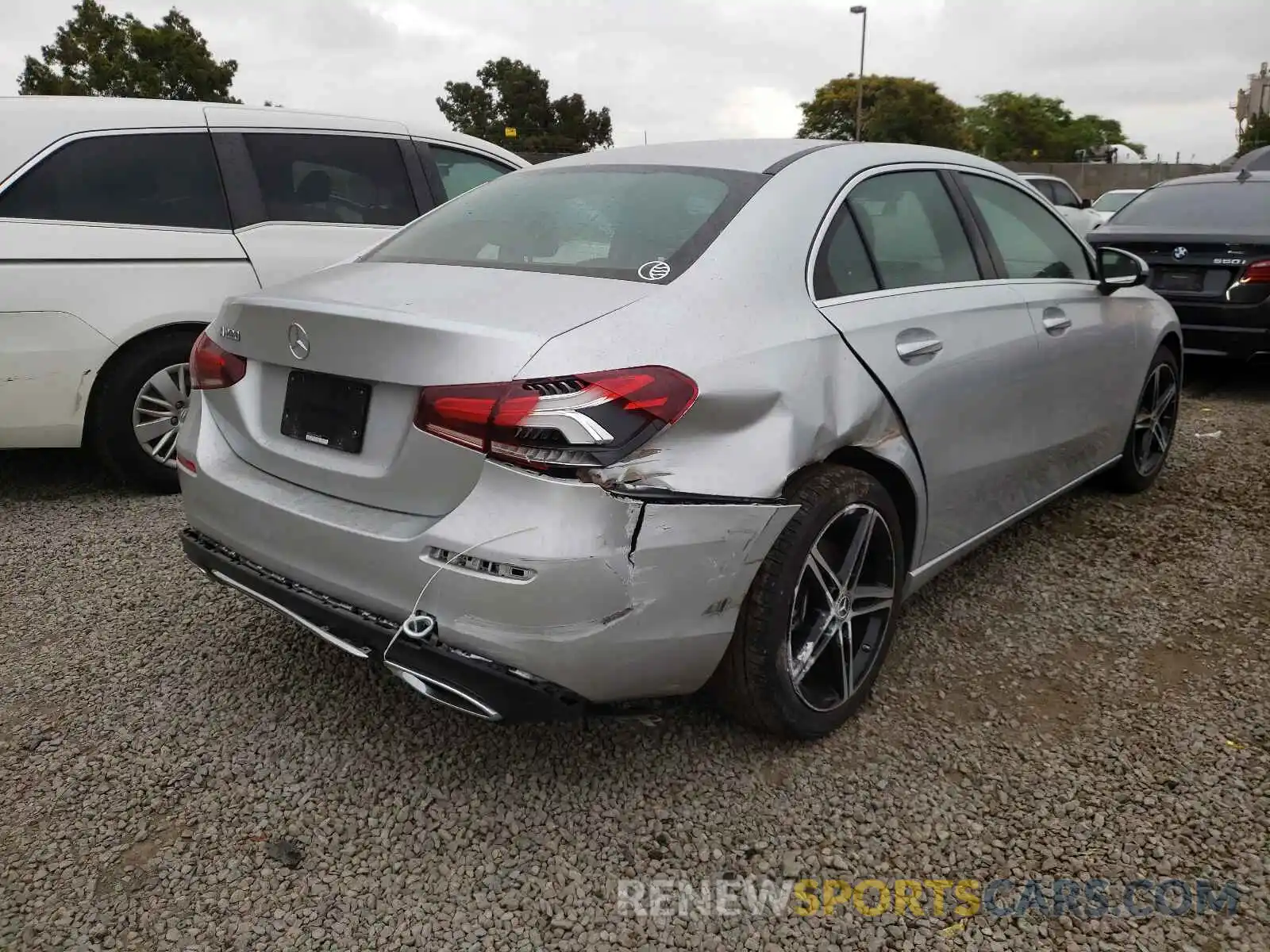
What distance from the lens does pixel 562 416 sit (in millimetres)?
1996

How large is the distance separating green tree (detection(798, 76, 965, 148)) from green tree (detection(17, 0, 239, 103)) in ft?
97.2

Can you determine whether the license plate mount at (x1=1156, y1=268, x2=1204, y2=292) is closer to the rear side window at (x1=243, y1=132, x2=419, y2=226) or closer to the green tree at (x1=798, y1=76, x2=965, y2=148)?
the rear side window at (x1=243, y1=132, x2=419, y2=226)

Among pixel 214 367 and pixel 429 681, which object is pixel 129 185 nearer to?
pixel 214 367

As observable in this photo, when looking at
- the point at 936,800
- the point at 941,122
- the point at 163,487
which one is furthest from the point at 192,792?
the point at 941,122

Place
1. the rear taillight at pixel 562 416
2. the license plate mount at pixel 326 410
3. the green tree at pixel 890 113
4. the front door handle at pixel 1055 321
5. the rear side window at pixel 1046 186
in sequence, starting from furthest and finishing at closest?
the green tree at pixel 890 113
the rear side window at pixel 1046 186
the front door handle at pixel 1055 321
the license plate mount at pixel 326 410
the rear taillight at pixel 562 416

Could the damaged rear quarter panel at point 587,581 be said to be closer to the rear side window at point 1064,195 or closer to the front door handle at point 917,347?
the front door handle at point 917,347

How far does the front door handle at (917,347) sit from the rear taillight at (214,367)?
174cm

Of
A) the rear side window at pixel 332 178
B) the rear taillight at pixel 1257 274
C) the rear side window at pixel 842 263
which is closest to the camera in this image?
the rear side window at pixel 842 263

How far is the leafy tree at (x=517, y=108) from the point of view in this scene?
65125 millimetres

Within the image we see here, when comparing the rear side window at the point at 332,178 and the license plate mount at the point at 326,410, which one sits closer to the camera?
the license plate mount at the point at 326,410

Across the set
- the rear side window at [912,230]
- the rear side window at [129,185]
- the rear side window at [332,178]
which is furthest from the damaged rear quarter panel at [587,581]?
the rear side window at [332,178]

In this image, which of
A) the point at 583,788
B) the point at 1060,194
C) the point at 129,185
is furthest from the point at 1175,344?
the point at 1060,194

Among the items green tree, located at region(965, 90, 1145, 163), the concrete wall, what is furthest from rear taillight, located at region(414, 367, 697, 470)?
green tree, located at region(965, 90, 1145, 163)

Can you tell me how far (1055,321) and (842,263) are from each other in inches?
49.9
